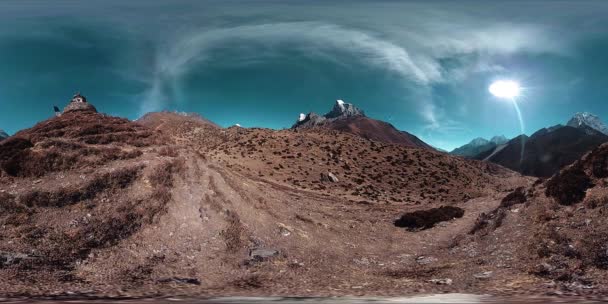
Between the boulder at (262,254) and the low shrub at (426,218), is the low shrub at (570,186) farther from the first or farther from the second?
the boulder at (262,254)

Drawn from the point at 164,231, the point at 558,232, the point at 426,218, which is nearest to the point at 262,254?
the point at 164,231

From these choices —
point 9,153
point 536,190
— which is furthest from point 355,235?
point 9,153

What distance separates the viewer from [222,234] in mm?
20891

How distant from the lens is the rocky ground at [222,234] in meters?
15.1

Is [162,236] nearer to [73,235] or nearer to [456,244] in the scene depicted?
[73,235]

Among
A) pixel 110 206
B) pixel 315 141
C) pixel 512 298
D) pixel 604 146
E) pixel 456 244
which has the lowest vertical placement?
pixel 512 298

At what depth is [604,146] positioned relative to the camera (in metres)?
26.4

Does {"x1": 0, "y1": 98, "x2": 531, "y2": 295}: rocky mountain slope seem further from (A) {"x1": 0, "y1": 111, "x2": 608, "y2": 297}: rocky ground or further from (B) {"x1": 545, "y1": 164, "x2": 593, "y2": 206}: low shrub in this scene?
(B) {"x1": 545, "y1": 164, "x2": 593, "y2": 206}: low shrub

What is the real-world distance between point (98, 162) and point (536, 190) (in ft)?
98.9

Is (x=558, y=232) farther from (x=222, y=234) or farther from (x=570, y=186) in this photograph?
(x=222, y=234)

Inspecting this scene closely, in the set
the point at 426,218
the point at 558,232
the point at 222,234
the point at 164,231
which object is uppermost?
the point at 426,218

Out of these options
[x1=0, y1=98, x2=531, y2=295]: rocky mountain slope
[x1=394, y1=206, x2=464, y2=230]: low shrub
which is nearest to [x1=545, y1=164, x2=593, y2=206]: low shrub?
[x1=0, y1=98, x2=531, y2=295]: rocky mountain slope

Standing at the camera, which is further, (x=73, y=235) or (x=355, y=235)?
(x=355, y=235)

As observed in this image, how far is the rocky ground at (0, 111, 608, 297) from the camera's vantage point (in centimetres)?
1510
